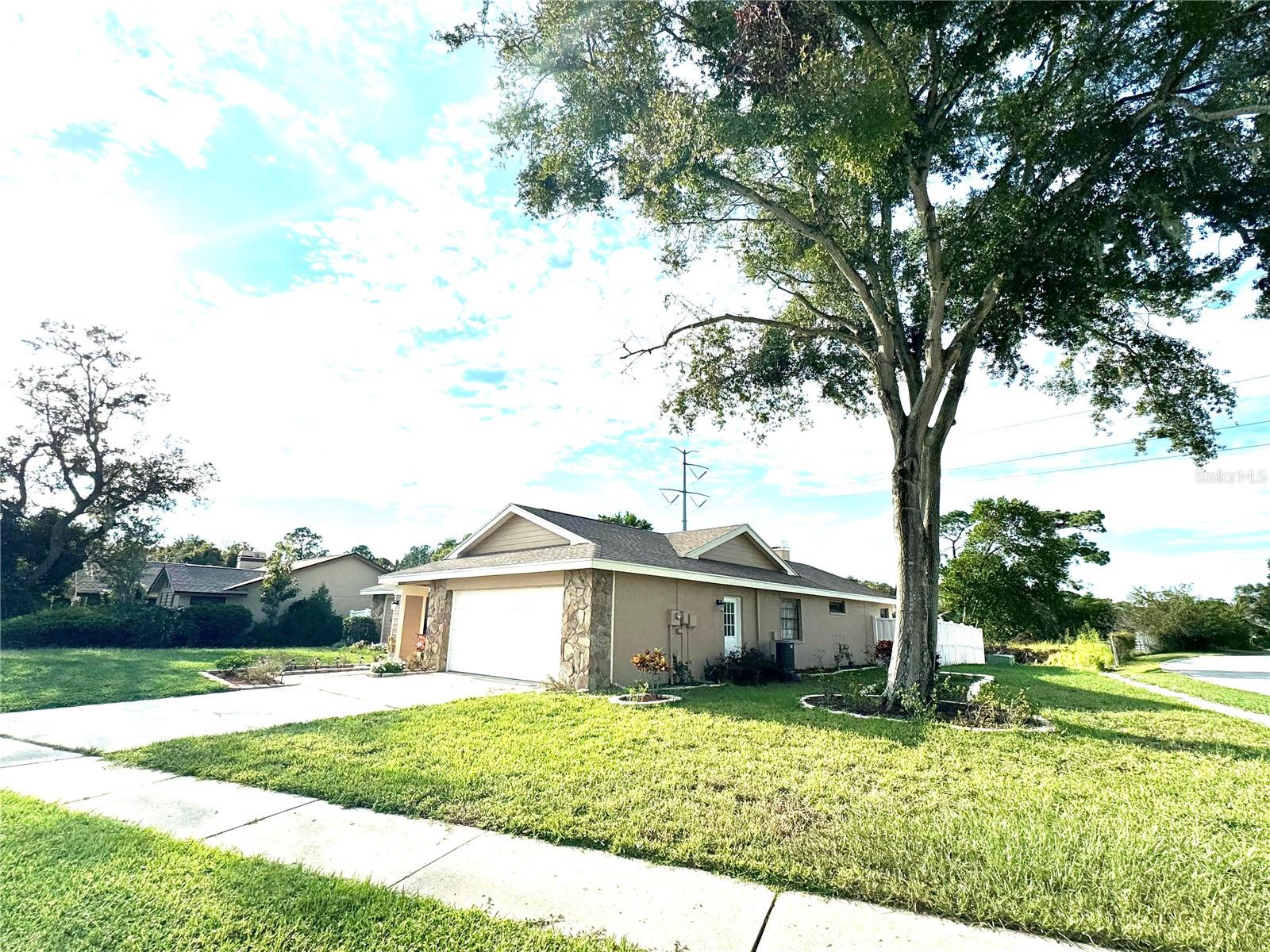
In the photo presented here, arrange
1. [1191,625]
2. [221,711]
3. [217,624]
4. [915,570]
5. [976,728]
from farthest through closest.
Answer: [1191,625] < [217,624] < [915,570] < [221,711] < [976,728]

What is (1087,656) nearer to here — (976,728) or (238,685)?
(976,728)

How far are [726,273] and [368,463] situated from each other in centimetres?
1398

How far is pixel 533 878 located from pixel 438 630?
1282 cm

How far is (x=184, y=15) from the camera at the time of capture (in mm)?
6438

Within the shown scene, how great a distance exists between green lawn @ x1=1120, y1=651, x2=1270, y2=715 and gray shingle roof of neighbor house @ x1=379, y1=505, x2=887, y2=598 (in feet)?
27.2

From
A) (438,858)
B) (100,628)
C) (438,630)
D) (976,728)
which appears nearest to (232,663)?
(438,630)

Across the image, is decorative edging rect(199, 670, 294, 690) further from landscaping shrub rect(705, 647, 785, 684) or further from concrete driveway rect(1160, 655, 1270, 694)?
concrete driveway rect(1160, 655, 1270, 694)

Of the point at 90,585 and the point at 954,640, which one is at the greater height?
the point at 90,585

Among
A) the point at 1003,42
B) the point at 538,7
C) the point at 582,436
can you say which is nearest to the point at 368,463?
the point at 582,436

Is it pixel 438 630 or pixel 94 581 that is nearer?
pixel 438 630

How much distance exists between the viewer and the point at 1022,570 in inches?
1123

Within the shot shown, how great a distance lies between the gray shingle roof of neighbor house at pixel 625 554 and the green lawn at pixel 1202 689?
828 cm

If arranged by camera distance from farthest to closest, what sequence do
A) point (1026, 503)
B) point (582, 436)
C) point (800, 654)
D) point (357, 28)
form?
point (1026, 503), point (582, 436), point (800, 654), point (357, 28)

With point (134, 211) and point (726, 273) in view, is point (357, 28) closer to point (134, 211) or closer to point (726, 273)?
point (134, 211)
